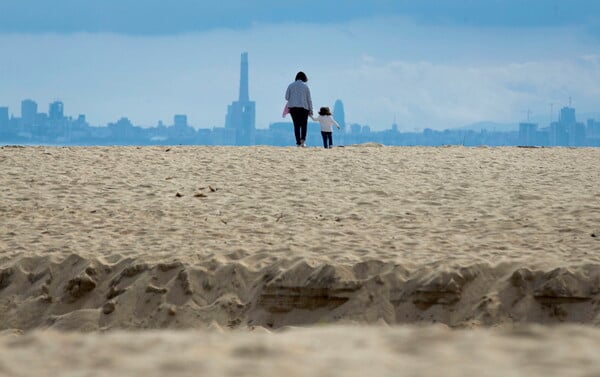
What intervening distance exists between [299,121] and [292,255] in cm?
1088

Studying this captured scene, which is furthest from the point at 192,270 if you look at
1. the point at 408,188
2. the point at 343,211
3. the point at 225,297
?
the point at 408,188

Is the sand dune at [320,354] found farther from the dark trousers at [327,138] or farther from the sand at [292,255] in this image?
the dark trousers at [327,138]

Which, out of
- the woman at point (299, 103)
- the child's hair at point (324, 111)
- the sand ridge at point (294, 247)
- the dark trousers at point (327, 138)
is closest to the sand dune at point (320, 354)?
the sand ridge at point (294, 247)

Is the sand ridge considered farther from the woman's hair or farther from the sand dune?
the woman's hair

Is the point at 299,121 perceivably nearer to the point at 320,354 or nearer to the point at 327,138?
the point at 327,138

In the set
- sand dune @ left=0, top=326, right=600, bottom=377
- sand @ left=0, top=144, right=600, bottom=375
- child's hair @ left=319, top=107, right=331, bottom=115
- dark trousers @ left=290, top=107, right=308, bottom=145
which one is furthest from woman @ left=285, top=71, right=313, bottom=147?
sand dune @ left=0, top=326, right=600, bottom=377

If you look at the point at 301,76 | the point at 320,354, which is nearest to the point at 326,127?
the point at 301,76

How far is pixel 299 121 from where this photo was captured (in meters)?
21.4

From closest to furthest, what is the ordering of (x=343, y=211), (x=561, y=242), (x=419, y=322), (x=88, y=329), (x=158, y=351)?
(x=158, y=351) < (x=419, y=322) < (x=88, y=329) < (x=561, y=242) < (x=343, y=211)

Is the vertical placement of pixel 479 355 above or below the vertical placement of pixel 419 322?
above

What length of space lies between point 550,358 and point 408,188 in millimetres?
10331

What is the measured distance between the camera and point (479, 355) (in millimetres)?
4977

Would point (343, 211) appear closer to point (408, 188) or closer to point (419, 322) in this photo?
point (408, 188)

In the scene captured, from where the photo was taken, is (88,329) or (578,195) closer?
(88,329)
